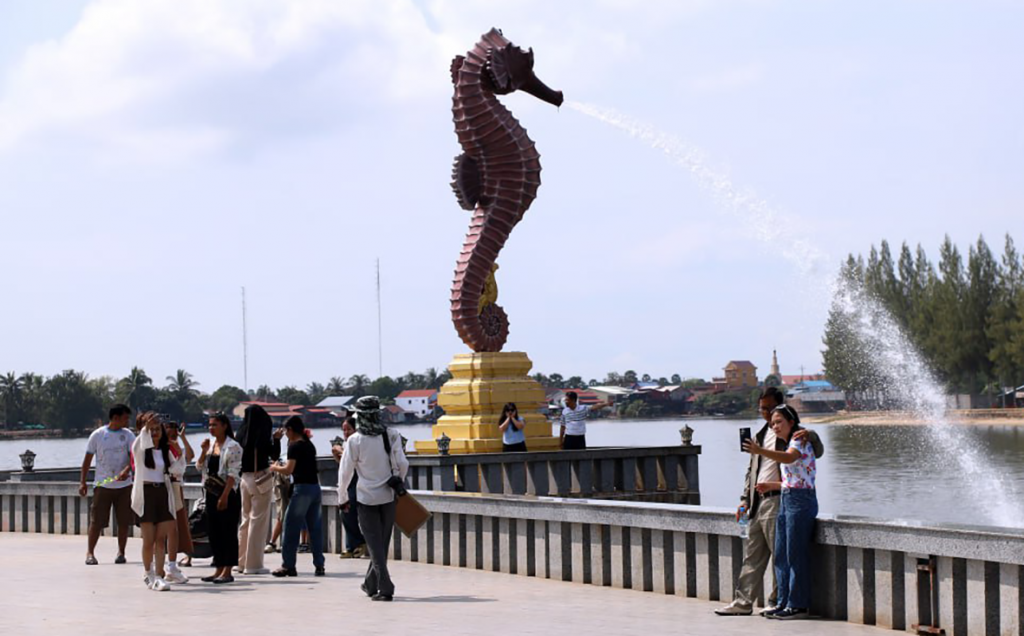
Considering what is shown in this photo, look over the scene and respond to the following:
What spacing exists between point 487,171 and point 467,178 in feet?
1.36

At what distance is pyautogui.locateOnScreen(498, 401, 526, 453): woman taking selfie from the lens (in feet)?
92.1

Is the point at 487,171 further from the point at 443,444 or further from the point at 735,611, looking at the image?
the point at 735,611

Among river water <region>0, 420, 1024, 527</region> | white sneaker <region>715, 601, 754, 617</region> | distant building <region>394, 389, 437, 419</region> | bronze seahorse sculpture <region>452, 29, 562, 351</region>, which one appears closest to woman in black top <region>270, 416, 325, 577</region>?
white sneaker <region>715, 601, 754, 617</region>

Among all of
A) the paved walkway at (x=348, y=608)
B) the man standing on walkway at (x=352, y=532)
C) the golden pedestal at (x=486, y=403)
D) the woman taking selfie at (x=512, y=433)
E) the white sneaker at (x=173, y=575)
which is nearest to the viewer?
the paved walkway at (x=348, y=608)

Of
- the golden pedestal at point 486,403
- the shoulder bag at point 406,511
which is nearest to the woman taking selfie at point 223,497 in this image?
the shoulder bag at point 406,511

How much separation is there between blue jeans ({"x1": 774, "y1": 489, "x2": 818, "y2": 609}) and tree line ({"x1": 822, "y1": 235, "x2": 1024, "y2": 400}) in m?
89.7

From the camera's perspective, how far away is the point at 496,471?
2694cm

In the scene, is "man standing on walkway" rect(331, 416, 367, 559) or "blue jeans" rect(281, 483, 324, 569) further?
"man standing on walkway" rect(331, 416, 367, 559)

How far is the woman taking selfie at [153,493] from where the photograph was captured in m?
15.7

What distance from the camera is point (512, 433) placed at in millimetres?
28172

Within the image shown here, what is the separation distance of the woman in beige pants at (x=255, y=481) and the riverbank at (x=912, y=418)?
69.9 m

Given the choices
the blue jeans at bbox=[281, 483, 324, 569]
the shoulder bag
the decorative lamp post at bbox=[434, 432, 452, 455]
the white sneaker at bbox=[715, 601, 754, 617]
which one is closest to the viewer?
the white sneaker at bbox=[715, 601, 754, 617]

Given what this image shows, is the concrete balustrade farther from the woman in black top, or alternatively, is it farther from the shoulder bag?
the shoulder bag

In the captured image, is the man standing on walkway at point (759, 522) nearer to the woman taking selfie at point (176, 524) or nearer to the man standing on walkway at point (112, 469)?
the woman taking selfie at point (176, 524)
